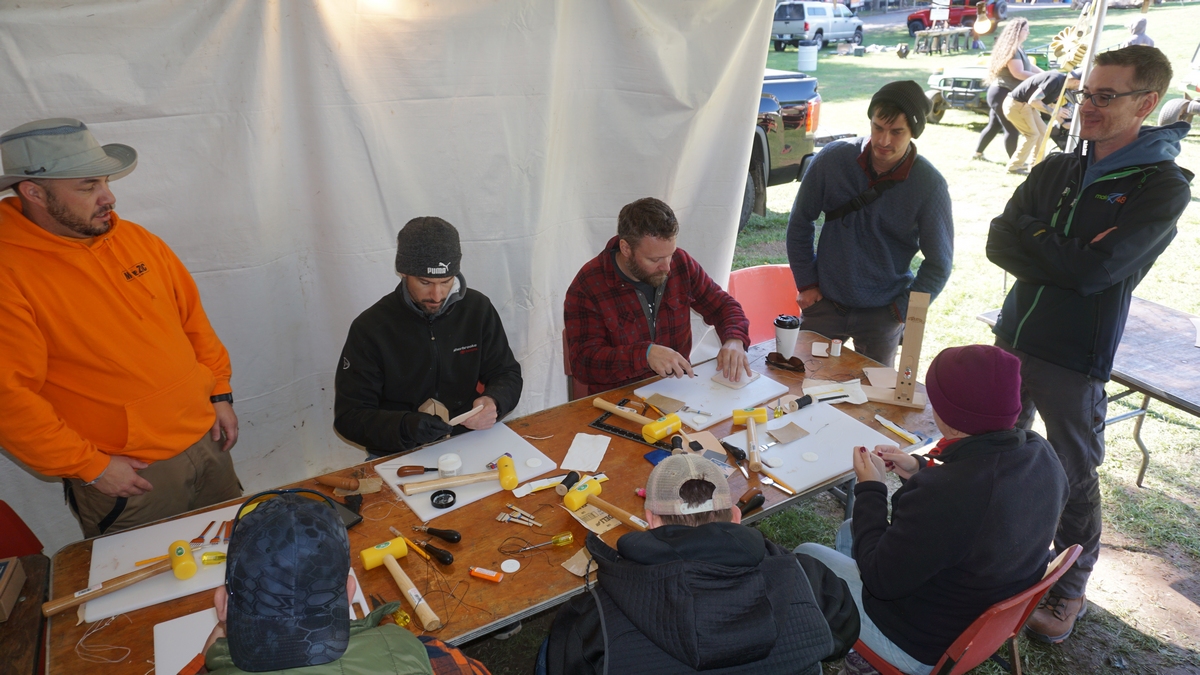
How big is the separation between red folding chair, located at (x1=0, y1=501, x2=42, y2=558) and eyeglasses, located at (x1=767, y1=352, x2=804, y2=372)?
9.93ft

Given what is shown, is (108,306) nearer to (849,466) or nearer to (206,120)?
(206,120)

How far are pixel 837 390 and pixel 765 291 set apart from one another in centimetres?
138

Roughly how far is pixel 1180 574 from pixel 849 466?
88.7 inches

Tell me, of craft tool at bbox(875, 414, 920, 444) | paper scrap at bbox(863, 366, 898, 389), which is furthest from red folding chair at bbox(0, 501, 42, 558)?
paper scrap at bbox(863, 366, 898, 389)

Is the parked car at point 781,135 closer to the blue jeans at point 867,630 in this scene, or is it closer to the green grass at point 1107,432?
the green grass at point 1107,432

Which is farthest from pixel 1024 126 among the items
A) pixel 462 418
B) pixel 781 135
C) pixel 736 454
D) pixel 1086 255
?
pixel 462 418

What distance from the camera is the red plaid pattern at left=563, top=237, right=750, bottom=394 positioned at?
3279 millimetres

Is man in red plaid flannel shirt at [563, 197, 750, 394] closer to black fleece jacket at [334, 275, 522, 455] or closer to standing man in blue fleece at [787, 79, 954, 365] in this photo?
black fleece jacket at [334, 275, 522, 455]

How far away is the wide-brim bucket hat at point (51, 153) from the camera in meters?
2.33

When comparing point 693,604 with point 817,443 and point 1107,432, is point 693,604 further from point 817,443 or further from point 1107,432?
point 1107,432

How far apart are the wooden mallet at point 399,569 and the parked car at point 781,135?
6.32 meters

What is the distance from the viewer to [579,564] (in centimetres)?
210

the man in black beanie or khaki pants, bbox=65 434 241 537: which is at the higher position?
the man in black beanie

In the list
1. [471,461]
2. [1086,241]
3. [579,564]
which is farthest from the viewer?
[1086,241]
